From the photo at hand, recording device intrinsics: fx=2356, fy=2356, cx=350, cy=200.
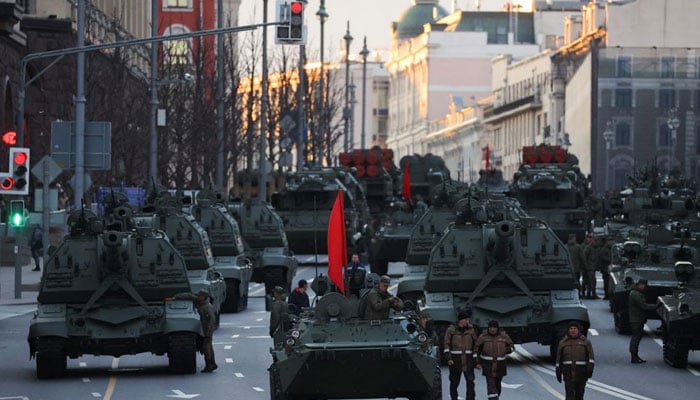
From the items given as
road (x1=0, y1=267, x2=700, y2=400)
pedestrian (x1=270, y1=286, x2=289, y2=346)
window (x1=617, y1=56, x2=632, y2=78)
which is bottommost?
road (x1=0, y1=267, x2=700, y2=400)

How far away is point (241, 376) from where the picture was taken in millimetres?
31453

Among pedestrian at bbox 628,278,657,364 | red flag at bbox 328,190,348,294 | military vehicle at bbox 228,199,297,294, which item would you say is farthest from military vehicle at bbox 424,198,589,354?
military vehicle at bbox 228,199,297,294

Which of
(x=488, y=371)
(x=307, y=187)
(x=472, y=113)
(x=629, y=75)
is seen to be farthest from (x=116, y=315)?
(x=472, y=113)

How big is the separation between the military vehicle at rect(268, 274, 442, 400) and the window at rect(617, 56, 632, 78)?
78144 millimetres

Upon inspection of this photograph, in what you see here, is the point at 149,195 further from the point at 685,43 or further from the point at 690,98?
the point at 685,43

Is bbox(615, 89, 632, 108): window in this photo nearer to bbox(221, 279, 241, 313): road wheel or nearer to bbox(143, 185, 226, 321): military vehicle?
bbox(221, 279, 241, 313): road wheel

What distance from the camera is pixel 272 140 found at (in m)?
97.6

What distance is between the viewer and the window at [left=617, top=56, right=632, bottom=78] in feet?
334

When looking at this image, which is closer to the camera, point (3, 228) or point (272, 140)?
point (3, 228)

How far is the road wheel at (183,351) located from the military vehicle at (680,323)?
6.65 m

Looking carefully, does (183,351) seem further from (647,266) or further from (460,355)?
(647,266)

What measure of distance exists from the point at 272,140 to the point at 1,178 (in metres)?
52.8

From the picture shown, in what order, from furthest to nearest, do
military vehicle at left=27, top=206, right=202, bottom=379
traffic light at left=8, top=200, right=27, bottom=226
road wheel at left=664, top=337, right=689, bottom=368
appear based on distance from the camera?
1. traffic light at left=8, top=200, right=27, bottom=226
2. road wheel at left=664, top=337, right=689, bottom=368
3. military vehicle at left=27, top=206, right=202, bottom=379

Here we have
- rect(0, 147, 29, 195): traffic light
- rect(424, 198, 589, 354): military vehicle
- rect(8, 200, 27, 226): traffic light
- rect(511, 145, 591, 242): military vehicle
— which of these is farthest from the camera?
rect(511, 145, 591, 242): military vehicle
